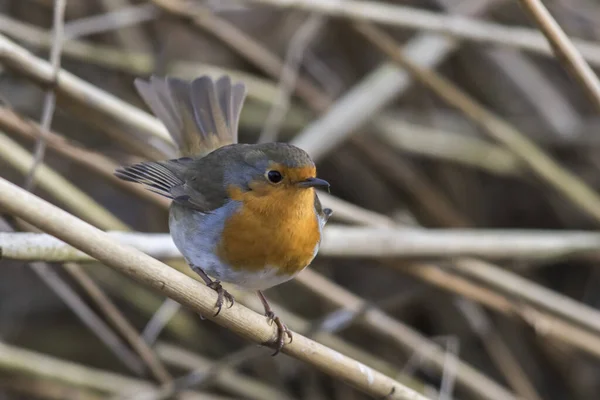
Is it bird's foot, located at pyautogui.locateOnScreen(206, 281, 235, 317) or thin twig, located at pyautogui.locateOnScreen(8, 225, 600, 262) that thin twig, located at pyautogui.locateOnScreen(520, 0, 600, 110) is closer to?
thin twig, located at pyautogui.locateOnScreen(8, 225, 600, 262)

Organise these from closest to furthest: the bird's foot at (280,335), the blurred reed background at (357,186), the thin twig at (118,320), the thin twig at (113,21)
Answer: the bird's foot at (280,335), the thin twig at (118,320), the blurred reed background at (357,186), the thin twig at (113,21)

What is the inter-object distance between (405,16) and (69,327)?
7.50 ft

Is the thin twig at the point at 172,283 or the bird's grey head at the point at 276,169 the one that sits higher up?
the bird's grey head at the point at 276,169

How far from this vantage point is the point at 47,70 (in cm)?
219

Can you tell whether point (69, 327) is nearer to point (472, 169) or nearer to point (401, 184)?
point (401, 184)

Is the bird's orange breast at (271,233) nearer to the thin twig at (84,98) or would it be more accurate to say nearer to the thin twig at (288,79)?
the thin twig at (84,98)

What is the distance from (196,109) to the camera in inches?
91.1

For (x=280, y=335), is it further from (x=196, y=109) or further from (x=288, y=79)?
(x=288, y=79)

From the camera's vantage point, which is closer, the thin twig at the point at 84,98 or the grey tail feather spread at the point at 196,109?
the thin twig at the point at 84,98

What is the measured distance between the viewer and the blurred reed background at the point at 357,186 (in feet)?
8.16

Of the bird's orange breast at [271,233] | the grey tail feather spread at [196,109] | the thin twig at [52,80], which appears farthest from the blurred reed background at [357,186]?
the bird's orange breast at [271,233]

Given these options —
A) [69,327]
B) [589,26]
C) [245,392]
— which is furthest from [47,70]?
[589,26]

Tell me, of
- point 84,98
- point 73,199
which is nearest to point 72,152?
point 84,98

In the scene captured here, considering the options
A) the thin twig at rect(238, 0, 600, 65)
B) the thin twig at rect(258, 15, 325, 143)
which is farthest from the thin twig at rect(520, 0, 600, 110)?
the thin twig at rect(258, 15, 325, 143)
